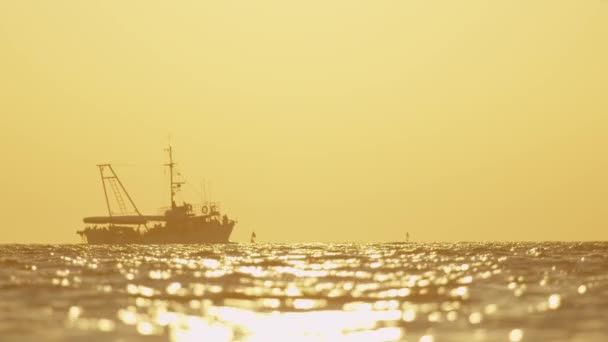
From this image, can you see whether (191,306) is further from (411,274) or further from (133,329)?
(411,274)

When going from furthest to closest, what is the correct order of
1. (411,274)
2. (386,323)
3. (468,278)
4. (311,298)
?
(411,274) → (468,278) → (311,298) → (386,323)

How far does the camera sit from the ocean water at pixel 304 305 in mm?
40781

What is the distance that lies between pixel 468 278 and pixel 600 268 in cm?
1791

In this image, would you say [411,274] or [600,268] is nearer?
[411,274]

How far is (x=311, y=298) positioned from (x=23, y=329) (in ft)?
69.1

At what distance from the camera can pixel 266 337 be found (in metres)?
40.2

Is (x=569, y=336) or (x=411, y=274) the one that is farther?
(x=411, y=274)

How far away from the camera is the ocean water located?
1606 inches

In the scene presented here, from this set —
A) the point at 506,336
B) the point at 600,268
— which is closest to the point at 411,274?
the point at 600,268

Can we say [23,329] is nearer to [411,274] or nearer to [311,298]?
[311,298]

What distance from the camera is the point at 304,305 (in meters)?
54.5

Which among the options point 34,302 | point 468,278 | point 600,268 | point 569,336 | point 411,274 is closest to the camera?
point 569,336

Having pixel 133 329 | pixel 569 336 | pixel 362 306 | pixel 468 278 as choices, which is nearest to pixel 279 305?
pixel 362 306

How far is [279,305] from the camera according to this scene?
54531mm
